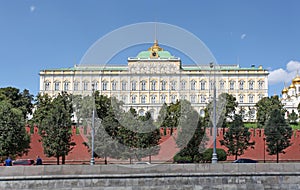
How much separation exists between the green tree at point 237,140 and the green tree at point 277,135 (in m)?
1.74

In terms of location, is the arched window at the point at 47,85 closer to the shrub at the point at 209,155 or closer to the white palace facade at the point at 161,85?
the white palace facade at the point at 161,85

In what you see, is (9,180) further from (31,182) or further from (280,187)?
(280,187)

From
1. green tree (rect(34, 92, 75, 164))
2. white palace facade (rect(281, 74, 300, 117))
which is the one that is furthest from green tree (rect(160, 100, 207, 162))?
white palace facade (rect(281, 74, 300, 117))

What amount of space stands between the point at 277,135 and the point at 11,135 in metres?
23.9

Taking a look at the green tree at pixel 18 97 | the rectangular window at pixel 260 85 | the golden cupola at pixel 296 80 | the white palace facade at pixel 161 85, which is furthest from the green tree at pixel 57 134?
the golden cupola at pixel 296 80

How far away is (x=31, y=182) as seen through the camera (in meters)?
19.3

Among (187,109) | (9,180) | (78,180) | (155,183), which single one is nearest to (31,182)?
(9,180)

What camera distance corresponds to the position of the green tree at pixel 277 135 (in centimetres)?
3588

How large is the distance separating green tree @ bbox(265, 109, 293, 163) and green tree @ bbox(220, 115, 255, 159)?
1.74m

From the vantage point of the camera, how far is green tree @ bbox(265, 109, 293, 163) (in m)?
35.9

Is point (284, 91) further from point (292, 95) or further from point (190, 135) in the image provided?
point (190, 135)

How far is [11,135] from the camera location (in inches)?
1280

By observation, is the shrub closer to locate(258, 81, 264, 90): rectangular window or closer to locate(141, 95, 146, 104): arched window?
locate(141, 95, 146, 104): arched window

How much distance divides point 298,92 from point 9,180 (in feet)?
246
